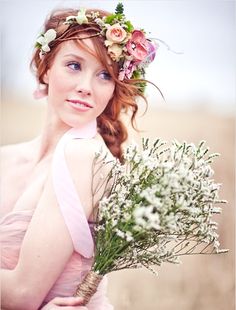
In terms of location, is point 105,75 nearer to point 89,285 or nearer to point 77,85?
point 77,85

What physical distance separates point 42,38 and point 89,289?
896mm

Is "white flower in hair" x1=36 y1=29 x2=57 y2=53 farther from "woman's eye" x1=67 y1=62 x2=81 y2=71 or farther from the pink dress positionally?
the pink dress

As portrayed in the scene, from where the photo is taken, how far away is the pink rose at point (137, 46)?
2078 millimetres

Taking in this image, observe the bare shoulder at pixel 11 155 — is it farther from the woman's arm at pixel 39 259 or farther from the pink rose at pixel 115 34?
the pink rose at pixel 115 34

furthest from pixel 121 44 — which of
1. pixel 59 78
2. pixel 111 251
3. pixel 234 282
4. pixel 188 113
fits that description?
pixel 234 282

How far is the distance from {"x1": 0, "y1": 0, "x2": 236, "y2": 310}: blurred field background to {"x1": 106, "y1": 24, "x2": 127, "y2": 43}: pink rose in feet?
0.37


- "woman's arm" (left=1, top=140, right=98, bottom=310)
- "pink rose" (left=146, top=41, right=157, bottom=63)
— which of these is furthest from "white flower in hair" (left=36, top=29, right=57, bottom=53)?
"woman's arm" (left=1, top=140, right=98, bottom=310)

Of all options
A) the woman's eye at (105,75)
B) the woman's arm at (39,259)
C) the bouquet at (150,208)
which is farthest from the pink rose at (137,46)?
the woman's arm at (39,259)

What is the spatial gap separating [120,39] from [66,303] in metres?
0.93

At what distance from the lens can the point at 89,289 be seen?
1.95 meters

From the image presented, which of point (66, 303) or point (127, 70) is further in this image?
point (127, 70)

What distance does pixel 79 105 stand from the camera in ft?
6.81

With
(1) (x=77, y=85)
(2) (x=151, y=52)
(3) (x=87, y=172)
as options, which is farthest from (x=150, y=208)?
(2) (x=151, y=52)

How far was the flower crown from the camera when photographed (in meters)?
2.05
